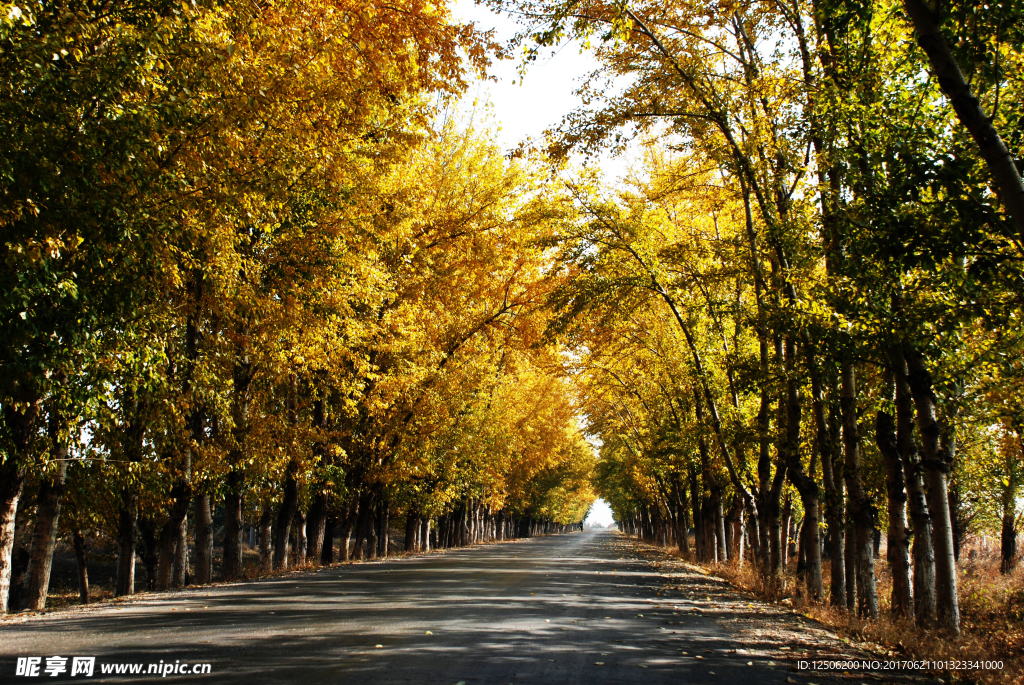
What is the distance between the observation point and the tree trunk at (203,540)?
17.2 m

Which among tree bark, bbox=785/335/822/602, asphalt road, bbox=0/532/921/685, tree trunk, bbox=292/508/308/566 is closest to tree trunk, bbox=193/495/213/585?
asphalt road, bbox=0/532/921/685

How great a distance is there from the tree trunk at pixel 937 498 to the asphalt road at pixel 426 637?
1.46 metres

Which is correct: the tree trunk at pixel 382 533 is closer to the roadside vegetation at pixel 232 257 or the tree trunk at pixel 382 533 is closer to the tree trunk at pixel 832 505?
the roadside vegetation at pixel 232 257

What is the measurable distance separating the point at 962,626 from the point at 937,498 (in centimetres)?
262

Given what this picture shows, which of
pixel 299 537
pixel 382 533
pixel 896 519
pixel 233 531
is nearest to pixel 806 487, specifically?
pixel 896 519

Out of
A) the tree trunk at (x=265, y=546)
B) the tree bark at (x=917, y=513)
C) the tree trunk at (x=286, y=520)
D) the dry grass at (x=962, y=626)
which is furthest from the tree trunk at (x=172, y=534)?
the tree bark at (x=917, y=513)

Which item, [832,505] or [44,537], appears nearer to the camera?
[832,505]

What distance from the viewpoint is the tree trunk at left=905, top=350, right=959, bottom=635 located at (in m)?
8.77

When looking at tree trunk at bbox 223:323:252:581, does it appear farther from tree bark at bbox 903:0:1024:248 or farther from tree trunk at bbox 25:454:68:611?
tree bark at bbox 903:0:1024:248

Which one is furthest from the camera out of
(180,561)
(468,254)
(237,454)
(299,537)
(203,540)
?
(299,537)

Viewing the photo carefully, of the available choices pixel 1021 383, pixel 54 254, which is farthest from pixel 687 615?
pixel 54 254

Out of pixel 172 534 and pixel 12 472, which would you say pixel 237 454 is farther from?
pixel 12 472

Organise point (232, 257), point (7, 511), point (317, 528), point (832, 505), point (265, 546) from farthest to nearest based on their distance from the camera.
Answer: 1. point (265, 546)
2. point (317, 528)
3. point (832, 505)
4. point (7, 511)
5. point (232, 257)

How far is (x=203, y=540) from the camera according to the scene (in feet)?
58.0
